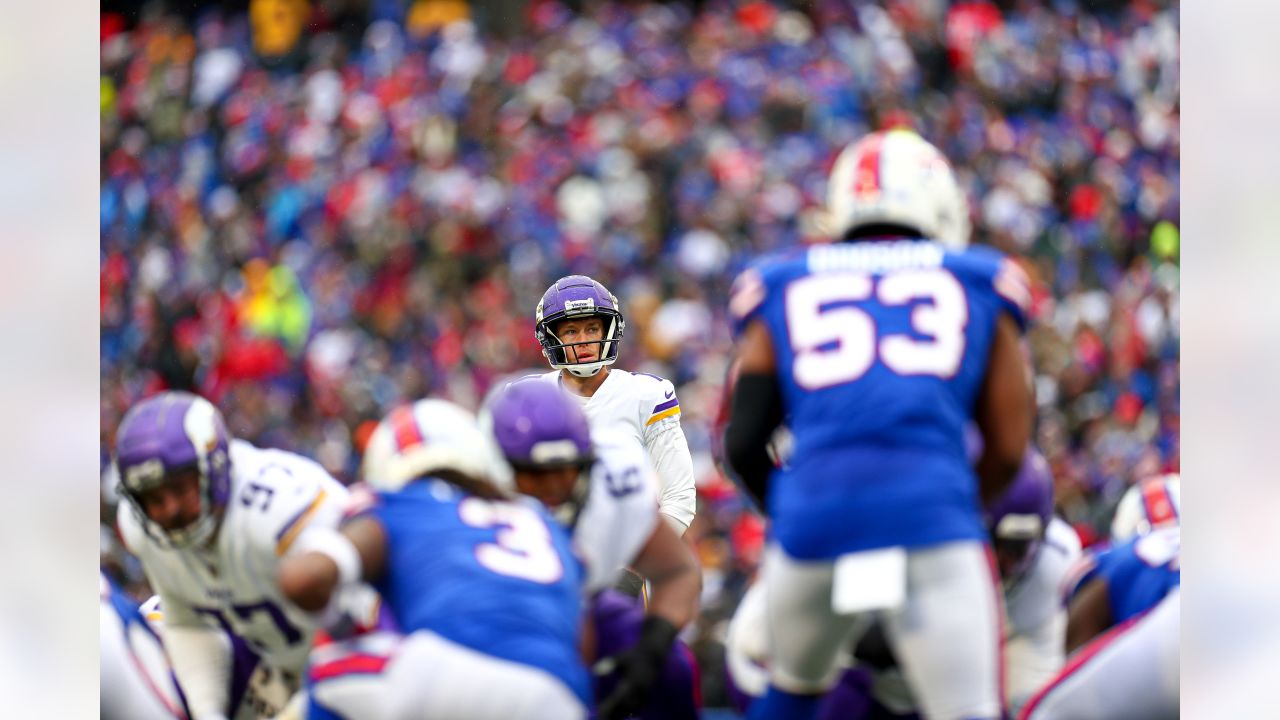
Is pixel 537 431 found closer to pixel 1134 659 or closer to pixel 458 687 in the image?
pixel 458 687

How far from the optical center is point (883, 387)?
386 centimetres

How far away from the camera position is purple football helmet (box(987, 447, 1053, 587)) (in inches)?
193

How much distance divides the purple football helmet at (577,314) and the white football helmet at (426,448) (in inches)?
83.0

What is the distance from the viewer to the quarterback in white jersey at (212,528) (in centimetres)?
466

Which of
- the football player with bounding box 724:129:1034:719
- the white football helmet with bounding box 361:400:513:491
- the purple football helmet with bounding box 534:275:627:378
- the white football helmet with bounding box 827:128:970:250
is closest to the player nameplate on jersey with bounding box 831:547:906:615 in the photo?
the football player with bounding box 724:129:1034:719

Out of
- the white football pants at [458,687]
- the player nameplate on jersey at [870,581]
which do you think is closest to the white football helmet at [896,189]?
the player nameplate on jersey at [870,581]

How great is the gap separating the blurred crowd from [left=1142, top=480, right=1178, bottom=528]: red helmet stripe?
237 inches

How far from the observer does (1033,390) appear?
3.99m

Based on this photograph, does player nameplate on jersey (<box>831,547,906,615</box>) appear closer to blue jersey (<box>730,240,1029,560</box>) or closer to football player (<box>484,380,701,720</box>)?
blue jersey (<box>730,240,1029,560</box>)

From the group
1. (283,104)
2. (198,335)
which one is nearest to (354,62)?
(283,104)

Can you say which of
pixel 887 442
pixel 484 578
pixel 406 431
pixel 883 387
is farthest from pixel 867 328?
pixel 406 431
